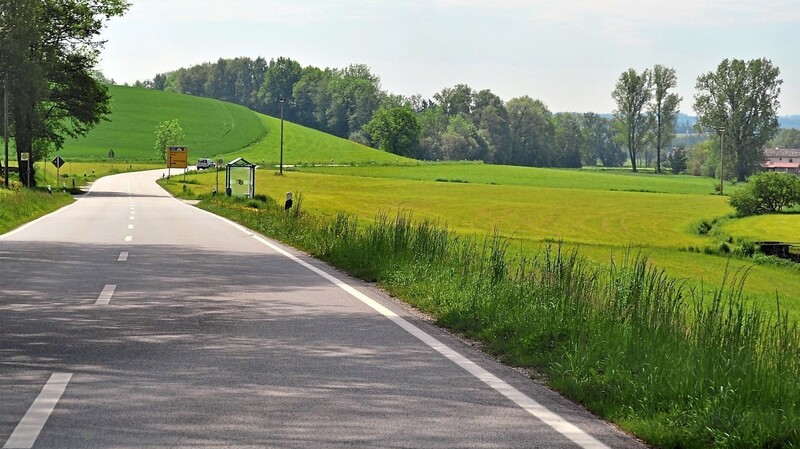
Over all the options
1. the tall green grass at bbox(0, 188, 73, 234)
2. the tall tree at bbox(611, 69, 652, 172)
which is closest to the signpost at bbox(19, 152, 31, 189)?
the tall green grass at bbox(0, 188, 73, 234)

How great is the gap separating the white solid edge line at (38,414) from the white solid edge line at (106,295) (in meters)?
4.86

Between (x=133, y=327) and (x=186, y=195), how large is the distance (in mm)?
61705

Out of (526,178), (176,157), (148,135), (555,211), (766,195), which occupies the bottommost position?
(555,211)

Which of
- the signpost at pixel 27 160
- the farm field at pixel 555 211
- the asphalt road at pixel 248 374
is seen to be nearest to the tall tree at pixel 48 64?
the signpost at pixel 27 160

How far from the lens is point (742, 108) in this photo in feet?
453

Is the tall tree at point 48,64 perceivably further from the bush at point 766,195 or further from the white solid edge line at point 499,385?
the white solid edge line at point 499,385

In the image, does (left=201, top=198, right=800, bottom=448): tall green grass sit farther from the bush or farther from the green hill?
the green hill

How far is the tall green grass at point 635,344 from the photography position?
6.79 m

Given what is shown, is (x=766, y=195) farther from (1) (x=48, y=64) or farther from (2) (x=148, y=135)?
(2) (x=148, y=135)

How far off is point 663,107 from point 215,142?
7064cm

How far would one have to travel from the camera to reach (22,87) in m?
69.1

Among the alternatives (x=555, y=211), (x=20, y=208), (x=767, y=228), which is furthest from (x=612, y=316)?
(x=555, y=211)

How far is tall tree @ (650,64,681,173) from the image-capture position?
558 feet

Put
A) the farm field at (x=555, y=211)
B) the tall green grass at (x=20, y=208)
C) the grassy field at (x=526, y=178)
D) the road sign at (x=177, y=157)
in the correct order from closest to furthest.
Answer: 1. the tall green grass at (x=20, y=208)
2. the farm field at (x=555, y=211)
3. the road sign at (x=177, y=157)
4. the grassy field at (x=526, y=178)
